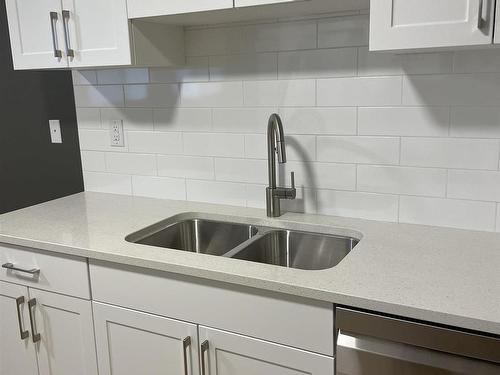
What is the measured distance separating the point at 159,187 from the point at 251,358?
1.03 meters

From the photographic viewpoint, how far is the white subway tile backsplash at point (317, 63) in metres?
1.63

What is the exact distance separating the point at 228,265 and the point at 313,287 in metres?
0.28

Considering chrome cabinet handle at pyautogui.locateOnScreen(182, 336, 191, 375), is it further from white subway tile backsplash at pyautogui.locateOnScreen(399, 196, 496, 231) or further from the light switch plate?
the light switch plate

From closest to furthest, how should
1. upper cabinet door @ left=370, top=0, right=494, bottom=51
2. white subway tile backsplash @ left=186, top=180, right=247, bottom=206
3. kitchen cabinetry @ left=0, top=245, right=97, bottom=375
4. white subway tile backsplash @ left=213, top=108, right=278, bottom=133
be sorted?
upper cabinet door @ left=370, top=0, right=494, bottom=51, kitchen cabinetry @ left=0, top=245, right=97, bottom=375, white subway tile backsplash @ left=213, top=108, right=278, bottom=133, white subway tile backsplash @ left=186, top=180, right=247, bottom=206

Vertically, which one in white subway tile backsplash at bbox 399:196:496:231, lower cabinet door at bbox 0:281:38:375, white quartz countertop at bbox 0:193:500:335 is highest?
white subway tile backsplash at bbox 399:196:496:231

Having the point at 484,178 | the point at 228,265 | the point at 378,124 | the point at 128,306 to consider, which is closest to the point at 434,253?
the point at 484,178

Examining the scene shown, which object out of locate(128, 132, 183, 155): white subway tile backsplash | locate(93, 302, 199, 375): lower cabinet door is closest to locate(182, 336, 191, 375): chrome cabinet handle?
locate(93, 302, 199, 375): lower cabinet door

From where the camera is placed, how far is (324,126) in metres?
1.72

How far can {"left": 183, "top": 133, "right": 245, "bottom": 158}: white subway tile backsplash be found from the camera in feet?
6.25

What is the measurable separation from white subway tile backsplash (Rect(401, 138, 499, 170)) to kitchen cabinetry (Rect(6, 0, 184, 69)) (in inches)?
38.2

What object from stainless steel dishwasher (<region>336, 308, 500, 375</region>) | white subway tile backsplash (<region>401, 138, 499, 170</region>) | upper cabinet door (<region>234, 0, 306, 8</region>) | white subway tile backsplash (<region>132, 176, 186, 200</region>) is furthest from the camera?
white subway tile backsplash (<region>132, 176, 186, 200</region>)

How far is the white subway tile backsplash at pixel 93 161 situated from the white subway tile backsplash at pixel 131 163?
1.3 inches

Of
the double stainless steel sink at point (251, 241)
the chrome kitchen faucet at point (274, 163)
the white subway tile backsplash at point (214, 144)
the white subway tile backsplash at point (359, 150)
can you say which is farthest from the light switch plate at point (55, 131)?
the white subway tile backsplash at point (359, 150)

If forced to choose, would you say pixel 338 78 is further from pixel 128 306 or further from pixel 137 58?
pixel 128 306
